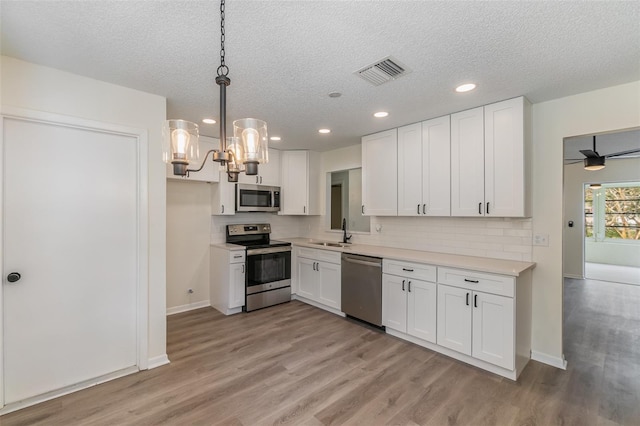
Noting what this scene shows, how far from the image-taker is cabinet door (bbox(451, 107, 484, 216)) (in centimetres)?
295

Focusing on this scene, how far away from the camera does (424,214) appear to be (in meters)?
3.43

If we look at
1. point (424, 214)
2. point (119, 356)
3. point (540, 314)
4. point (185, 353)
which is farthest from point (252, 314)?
point (540, 314)

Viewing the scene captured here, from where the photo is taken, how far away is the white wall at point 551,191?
263 centimetres

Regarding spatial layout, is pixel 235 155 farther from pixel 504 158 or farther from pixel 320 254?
pixel 320 254

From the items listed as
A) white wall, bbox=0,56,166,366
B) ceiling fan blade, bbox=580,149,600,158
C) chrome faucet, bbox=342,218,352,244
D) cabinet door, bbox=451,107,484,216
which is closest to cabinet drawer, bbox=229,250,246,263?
white wall, bbox=0,56,166,366

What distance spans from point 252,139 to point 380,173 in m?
2.69

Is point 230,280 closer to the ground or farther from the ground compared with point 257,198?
closer to the ground

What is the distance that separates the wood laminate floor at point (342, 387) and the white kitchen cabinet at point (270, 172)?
2290 millimetres

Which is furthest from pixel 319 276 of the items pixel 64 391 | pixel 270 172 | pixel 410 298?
pixel 64 391

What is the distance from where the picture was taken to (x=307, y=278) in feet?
15.0

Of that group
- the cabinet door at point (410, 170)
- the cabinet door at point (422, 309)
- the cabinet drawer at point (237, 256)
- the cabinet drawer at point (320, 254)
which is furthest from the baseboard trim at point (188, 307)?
the cabinet door at point (410, 170)

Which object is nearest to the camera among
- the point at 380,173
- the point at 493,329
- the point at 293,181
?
the point at 493,329

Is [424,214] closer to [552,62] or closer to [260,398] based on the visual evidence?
[552,62]

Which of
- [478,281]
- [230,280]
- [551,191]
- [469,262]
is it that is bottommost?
[230,280]
